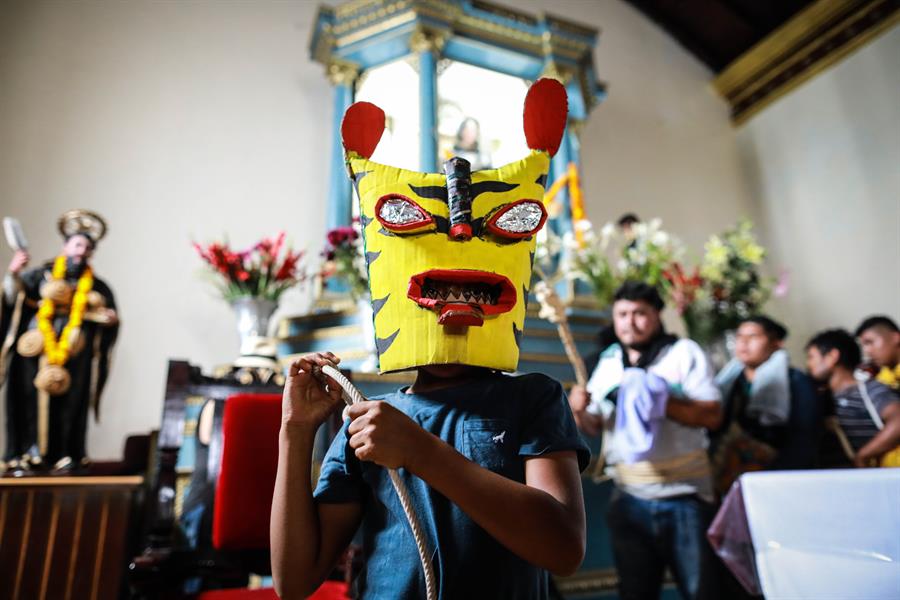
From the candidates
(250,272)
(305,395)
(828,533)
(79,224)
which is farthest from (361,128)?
(79,224)

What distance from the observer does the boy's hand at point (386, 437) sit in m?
0.69

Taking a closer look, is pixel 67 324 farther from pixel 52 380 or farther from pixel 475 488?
pixel 475 488

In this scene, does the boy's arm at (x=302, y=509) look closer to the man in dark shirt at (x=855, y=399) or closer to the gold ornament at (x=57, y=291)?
the gold ornament at (x=57, y=291)

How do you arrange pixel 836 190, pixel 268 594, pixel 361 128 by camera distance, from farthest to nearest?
1. pixel 836 190
2. pixel 268 594
3. pixel 361 128

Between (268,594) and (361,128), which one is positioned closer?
(361,128)

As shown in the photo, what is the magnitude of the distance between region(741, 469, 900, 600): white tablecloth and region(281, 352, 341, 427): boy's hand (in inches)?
40.2

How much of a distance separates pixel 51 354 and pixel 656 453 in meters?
2.10

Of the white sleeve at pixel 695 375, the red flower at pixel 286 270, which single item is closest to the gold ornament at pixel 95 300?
the red flower at pixel 286 270

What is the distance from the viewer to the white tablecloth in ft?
3.73

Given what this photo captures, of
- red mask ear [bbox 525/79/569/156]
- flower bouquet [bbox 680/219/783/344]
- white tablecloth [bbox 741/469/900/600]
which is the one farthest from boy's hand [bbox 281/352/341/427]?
flower bouquet [bbox 680/219/783/344]

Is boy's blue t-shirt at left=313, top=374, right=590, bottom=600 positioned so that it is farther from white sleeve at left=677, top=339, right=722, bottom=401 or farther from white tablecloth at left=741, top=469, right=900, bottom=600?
white sleeve at left=677, top=339, right=722, bottom=401

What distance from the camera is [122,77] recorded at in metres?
3.31

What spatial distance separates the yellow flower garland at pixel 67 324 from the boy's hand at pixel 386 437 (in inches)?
77.3

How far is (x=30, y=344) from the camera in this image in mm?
2170
